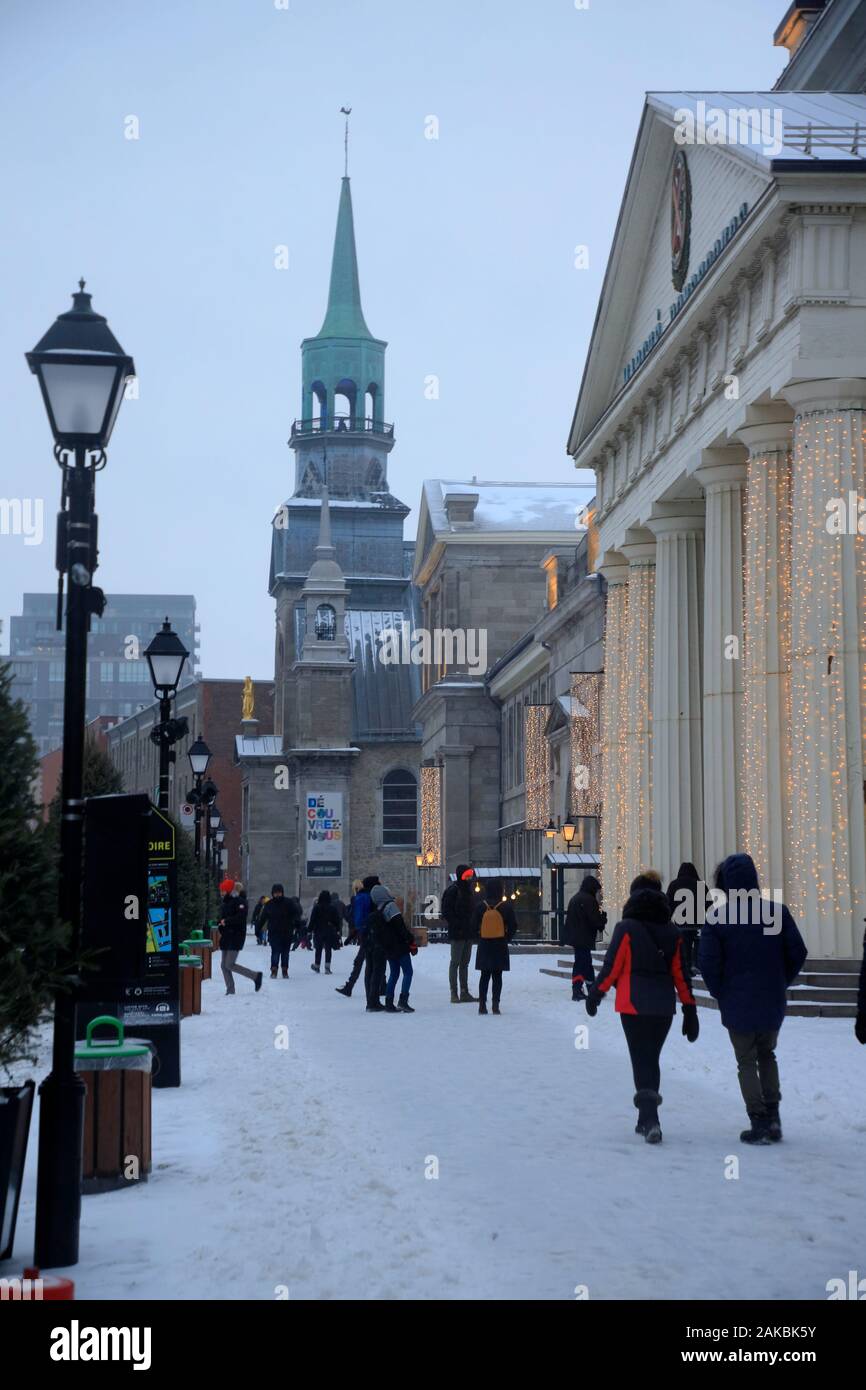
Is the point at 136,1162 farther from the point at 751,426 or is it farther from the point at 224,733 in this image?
the point at 224,733

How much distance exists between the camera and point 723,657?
2780 cm

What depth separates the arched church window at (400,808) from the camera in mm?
94688

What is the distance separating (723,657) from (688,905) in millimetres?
3890

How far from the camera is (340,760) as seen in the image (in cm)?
9381

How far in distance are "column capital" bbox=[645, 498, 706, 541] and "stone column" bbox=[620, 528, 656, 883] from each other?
209cm

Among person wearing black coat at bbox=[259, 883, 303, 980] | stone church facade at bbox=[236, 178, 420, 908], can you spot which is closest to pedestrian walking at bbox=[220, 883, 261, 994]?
person wearing black coat at bbox=[259, 883, 303, 980]

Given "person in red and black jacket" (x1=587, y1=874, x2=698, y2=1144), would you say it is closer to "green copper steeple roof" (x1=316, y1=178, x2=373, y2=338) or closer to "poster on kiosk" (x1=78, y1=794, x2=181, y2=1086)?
"poster on kiosk" (x1=78, y1=794, x2=181, y2=1086)

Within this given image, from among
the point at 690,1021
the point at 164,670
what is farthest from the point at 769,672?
the point at 690,1021

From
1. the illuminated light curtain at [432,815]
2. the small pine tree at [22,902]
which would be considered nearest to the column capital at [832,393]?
the small pine tree at [22,902]

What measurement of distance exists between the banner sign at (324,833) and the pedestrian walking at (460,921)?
63.3 meters

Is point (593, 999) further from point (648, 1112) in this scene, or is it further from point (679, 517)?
point (679, 517)

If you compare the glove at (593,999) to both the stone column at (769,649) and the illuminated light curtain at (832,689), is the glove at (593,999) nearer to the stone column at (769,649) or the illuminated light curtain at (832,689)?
the illuminated light curtain at (832,689)

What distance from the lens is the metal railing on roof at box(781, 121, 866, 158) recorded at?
78.1 ft
